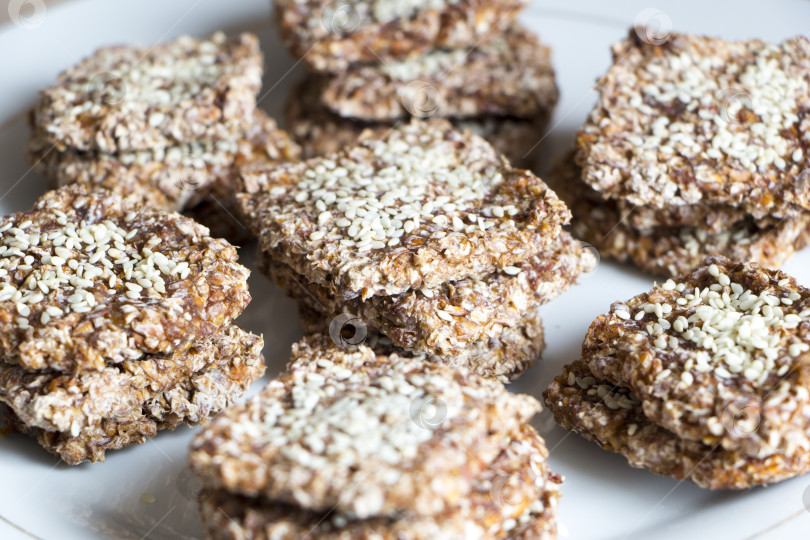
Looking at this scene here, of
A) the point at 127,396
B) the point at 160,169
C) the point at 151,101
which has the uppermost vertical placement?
the point at 151,101

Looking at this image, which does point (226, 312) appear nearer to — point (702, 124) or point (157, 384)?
point (157, 384)

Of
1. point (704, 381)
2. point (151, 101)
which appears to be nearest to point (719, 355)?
point (704, 381)

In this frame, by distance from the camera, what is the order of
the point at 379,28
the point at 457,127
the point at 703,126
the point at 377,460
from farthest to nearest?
the point at 457,127 → the point at 379,28 → the point at 703,126 → the point at 377,460

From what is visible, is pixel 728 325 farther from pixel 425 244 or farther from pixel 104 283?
pixel 104 283

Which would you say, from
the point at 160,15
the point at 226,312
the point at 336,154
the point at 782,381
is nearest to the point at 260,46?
the point at 160,15

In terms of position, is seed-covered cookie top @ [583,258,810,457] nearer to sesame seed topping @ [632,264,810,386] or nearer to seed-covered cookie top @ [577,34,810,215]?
sesame seed topping @ [632,264,810,386]
